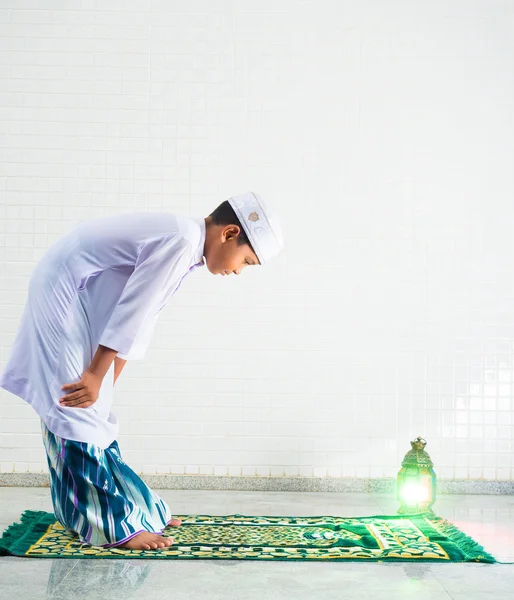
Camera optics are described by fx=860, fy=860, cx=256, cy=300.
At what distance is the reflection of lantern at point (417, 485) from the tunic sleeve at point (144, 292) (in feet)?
5.47

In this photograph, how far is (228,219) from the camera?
295cm

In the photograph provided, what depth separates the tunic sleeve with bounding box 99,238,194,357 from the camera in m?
2.82

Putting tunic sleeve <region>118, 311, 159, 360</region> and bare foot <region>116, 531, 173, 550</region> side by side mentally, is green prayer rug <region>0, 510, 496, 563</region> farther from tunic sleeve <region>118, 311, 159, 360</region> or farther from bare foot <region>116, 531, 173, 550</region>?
tunic sleeve <region>118, 311, 159, 360</region>

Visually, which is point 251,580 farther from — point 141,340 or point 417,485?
point 417,485

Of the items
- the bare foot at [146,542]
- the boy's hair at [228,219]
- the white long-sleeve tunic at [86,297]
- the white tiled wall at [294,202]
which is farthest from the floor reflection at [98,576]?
the white tiled wall at [294,202]

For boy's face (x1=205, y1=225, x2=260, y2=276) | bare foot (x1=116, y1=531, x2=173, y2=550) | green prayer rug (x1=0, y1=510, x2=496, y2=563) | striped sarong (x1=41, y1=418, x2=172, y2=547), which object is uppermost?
boy's face (x1=205, y1=225, x2=260, y2=276)

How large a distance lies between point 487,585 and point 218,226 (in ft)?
4.73

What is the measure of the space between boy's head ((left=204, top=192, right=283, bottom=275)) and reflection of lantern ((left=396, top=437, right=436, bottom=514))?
5.01 ft

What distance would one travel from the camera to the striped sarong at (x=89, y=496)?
118 inches

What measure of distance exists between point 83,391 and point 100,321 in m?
0.29

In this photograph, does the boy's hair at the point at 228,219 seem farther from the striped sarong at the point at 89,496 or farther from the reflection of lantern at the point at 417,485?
the reflection of lantern at the point at 417,485

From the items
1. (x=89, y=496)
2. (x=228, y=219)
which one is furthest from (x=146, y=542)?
(x=228, y=219)

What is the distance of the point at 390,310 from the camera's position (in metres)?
4.84

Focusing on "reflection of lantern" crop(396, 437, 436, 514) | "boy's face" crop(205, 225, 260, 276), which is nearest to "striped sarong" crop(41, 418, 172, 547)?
"boy's face" crop(205, 225, 260, 276)
